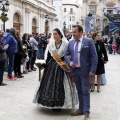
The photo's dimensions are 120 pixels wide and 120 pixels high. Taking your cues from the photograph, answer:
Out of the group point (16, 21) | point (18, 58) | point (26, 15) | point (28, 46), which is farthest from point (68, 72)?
point (26, 15)

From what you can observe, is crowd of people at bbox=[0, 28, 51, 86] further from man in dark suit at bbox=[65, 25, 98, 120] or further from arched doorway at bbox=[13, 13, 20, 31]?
arched doorway at bbox=[13, 13, 20, 31]

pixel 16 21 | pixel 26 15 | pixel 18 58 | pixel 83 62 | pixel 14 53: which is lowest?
pixel 18 58

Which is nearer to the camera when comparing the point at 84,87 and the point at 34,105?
the point at 84,87

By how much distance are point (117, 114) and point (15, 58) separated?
5.08 meters

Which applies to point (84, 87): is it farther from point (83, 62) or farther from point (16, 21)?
point (16, 21)

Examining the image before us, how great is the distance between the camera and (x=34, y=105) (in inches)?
255

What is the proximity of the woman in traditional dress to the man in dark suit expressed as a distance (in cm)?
40

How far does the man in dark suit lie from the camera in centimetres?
523

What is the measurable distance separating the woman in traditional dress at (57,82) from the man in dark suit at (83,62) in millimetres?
398

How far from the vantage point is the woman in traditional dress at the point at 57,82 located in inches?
226

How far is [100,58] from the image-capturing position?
7980 millimetres

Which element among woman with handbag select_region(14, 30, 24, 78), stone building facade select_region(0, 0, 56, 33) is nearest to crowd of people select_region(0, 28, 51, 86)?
woman with handbag select_region(14, 30, 24, 78)

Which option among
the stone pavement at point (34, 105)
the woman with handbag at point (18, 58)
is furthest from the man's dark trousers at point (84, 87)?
the woman with handbag at point (18, 58)

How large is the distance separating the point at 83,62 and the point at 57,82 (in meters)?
0.81
